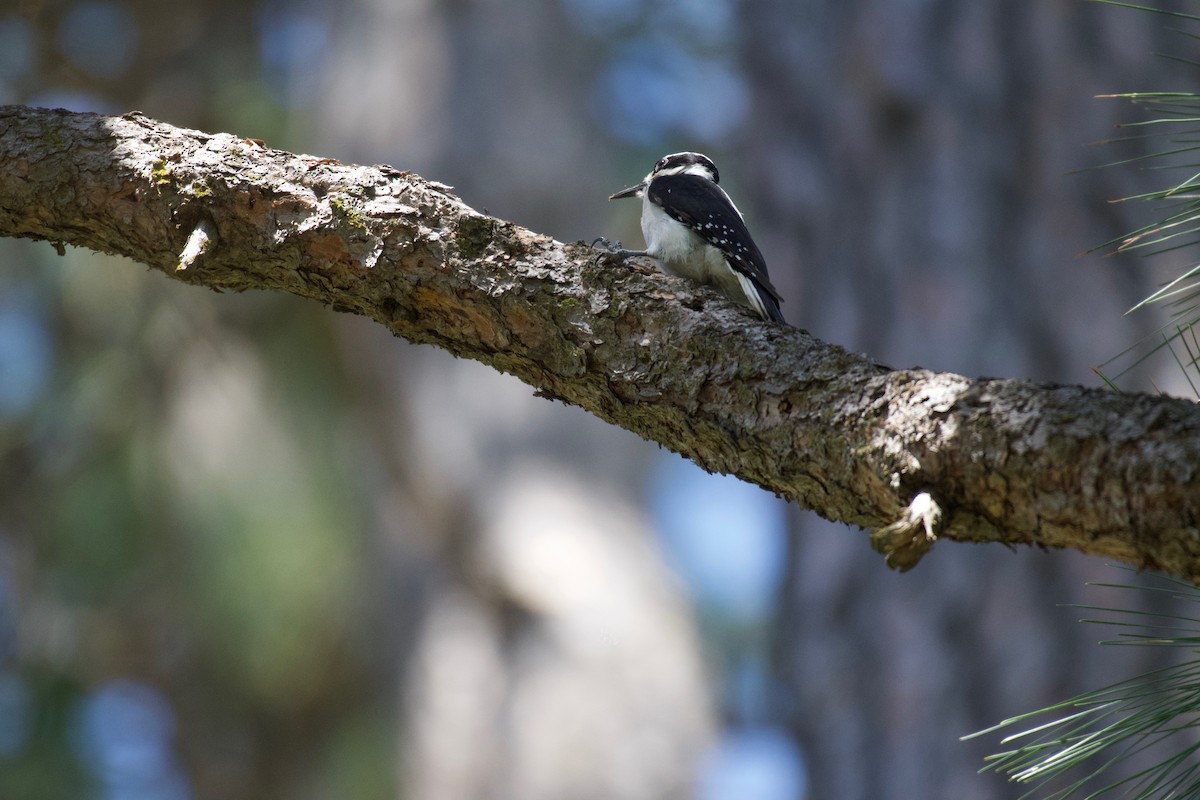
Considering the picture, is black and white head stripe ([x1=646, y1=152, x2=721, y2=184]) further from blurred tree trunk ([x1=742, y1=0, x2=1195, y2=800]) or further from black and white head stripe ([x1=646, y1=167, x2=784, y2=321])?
blurred tree trunk ([x1=742, y1=0, x2=1195, y2=800])

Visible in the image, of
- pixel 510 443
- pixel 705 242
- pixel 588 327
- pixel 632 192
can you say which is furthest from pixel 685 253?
pixel 510 443

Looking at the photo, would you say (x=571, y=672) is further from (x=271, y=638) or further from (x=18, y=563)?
(x=18, y=563)

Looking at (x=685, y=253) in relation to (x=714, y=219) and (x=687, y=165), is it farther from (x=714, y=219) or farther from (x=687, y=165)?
(x=687, y=165)

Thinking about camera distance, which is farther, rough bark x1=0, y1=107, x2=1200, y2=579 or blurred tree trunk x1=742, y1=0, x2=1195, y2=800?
blurred tree trunk x1=742, y1=0, x2=1195, y2=800

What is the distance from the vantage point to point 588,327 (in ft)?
6.26

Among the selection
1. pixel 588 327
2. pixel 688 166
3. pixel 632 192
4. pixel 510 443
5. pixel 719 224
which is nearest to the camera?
pixel 588 327

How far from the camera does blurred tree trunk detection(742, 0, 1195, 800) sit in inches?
160

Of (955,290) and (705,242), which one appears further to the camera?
(955,290)

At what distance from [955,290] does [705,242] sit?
5.64ft

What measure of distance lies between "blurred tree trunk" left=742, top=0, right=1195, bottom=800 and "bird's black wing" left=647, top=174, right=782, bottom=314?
4.74 ft

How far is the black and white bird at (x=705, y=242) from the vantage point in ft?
10.2

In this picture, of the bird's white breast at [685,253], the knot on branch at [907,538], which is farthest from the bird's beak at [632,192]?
the knot on branch at [907,538]

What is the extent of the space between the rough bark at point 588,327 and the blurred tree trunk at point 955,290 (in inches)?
104

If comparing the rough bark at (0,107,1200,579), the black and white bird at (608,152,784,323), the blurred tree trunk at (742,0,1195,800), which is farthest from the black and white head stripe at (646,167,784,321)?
the blurred tree trunk at (742,0,1195,800)
